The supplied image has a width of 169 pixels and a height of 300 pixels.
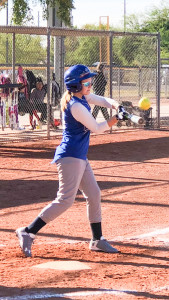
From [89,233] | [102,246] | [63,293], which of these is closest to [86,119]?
[102,246]

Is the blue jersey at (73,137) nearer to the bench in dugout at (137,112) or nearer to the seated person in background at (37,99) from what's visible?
the seated person in background at (37,99)

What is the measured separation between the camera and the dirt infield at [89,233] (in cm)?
572

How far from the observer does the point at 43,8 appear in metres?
18.2

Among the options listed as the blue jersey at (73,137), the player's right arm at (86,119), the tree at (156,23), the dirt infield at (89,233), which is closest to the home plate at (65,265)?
the dirt infield at (89,233)

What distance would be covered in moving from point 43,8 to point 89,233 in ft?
37.4

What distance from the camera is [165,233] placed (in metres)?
7.82

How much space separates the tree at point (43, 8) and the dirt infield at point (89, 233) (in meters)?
4.33

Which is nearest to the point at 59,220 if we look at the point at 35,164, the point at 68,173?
the point at 68,173

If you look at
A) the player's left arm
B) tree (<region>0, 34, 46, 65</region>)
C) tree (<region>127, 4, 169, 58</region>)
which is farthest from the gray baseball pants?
tree (<region>127, 4, 169, 58</region>)

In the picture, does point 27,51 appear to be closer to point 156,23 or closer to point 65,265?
point 156,23

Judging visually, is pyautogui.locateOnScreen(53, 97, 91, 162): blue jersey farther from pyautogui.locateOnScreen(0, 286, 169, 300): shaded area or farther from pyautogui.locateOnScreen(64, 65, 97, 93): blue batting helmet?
pyautogui.locateOnScreen(0, 286, 169, 300): shaded area

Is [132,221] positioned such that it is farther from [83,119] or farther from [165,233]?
[83,119]

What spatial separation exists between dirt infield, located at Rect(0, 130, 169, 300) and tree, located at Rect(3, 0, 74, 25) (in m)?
4.33

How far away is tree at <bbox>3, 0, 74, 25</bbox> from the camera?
1739cm
